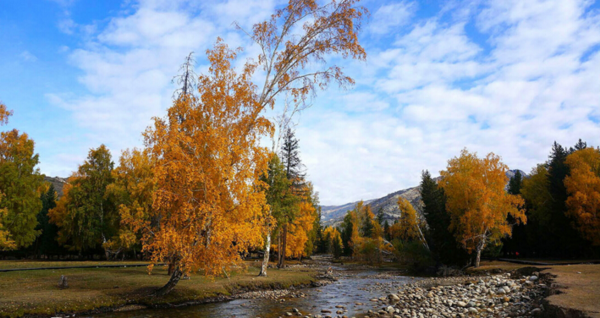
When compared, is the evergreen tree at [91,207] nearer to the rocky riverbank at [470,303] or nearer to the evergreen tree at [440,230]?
the rocky riverbank at [470,303]

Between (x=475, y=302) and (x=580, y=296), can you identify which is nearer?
(x=580, y=296)

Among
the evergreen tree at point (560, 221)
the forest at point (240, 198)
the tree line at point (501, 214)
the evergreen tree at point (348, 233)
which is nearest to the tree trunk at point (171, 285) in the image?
the forest at point (240, 198)

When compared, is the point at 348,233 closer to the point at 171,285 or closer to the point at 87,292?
the point at 171,285

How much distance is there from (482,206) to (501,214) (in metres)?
2.20

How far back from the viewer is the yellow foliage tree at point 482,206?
112 ft

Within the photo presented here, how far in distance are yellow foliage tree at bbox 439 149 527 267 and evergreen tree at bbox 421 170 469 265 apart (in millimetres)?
2194

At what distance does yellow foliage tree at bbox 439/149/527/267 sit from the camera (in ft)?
112

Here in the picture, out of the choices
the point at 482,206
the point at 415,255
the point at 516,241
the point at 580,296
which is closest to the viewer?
the point at 580,296

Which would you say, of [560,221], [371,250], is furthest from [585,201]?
[371,250]

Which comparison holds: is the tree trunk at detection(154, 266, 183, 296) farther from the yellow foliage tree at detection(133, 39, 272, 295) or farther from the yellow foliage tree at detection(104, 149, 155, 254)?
the yellow foliage tree at detection(104, 149, 155, 254)

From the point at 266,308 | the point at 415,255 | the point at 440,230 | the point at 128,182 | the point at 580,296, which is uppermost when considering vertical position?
the point at 128,182

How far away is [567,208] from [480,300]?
113ft

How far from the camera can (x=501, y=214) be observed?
112ft

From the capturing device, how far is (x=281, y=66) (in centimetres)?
1498
